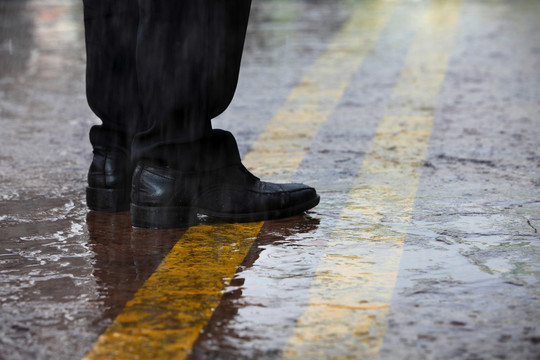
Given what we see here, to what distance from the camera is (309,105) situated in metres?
5.02

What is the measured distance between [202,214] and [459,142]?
1.55 metres

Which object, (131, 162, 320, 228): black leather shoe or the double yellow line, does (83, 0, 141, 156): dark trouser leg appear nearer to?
(131, 162, 320, 228): black leather shoe

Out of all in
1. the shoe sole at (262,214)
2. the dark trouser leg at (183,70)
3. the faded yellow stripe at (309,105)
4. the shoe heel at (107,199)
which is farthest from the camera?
the faded yellow stripe at (309,105)

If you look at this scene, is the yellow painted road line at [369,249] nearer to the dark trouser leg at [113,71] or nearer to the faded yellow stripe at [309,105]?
the faded yellow stripe at [309,105]

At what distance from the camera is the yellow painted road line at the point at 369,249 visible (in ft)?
6.23

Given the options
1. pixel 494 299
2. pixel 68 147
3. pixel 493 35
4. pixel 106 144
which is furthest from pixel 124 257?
pixel 493 35

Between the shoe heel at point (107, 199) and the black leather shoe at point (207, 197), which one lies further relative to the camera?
the shoe heel at point (107, 199)

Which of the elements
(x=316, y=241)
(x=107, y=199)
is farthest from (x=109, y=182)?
(x=316, y=241)

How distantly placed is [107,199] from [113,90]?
0.35 meters

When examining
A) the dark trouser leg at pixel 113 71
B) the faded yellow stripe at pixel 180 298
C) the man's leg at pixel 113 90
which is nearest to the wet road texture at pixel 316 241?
the faded yellow stripe at pixel 180 298

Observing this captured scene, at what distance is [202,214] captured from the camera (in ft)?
9.49

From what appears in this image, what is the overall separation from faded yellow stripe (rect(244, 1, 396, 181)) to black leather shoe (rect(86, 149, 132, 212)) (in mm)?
632

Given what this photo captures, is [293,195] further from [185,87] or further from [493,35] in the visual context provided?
[493,35]

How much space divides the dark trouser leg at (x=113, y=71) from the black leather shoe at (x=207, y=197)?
27 cm
